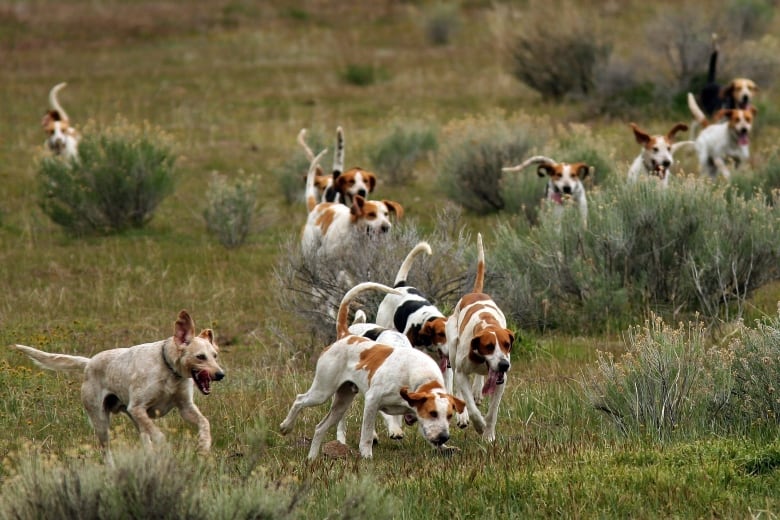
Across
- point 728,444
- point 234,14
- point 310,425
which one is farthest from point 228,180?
point 234,14

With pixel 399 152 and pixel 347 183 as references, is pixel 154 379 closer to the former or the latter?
pixel 347 183

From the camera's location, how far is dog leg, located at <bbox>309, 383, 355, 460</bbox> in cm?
802

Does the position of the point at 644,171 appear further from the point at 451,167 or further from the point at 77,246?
the point at 77,246

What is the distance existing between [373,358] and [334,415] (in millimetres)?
481

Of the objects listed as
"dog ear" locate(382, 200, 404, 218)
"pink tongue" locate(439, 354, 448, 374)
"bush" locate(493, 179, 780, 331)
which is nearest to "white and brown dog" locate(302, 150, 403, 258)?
"dog ear" locate(382, 200, 404, 218)

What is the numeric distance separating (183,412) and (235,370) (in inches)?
129

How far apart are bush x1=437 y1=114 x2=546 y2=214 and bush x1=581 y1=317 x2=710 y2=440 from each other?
1032 cm

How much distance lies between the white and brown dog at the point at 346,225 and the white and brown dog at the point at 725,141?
269 inches

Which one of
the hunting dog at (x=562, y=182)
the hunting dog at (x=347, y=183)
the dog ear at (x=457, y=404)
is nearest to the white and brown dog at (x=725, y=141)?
the hunting dog at (x=562, y=182)

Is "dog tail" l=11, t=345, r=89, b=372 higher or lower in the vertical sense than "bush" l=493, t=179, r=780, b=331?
higher

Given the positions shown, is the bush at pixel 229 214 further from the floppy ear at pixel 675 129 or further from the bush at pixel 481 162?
the floppy ear at pixel 675 129

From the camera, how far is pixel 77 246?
1681cm

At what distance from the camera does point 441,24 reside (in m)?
38.5

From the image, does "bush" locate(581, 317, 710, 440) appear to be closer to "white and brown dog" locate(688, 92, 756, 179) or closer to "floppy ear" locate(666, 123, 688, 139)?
"floppy ear" locate(666, 123, 688, 139)
